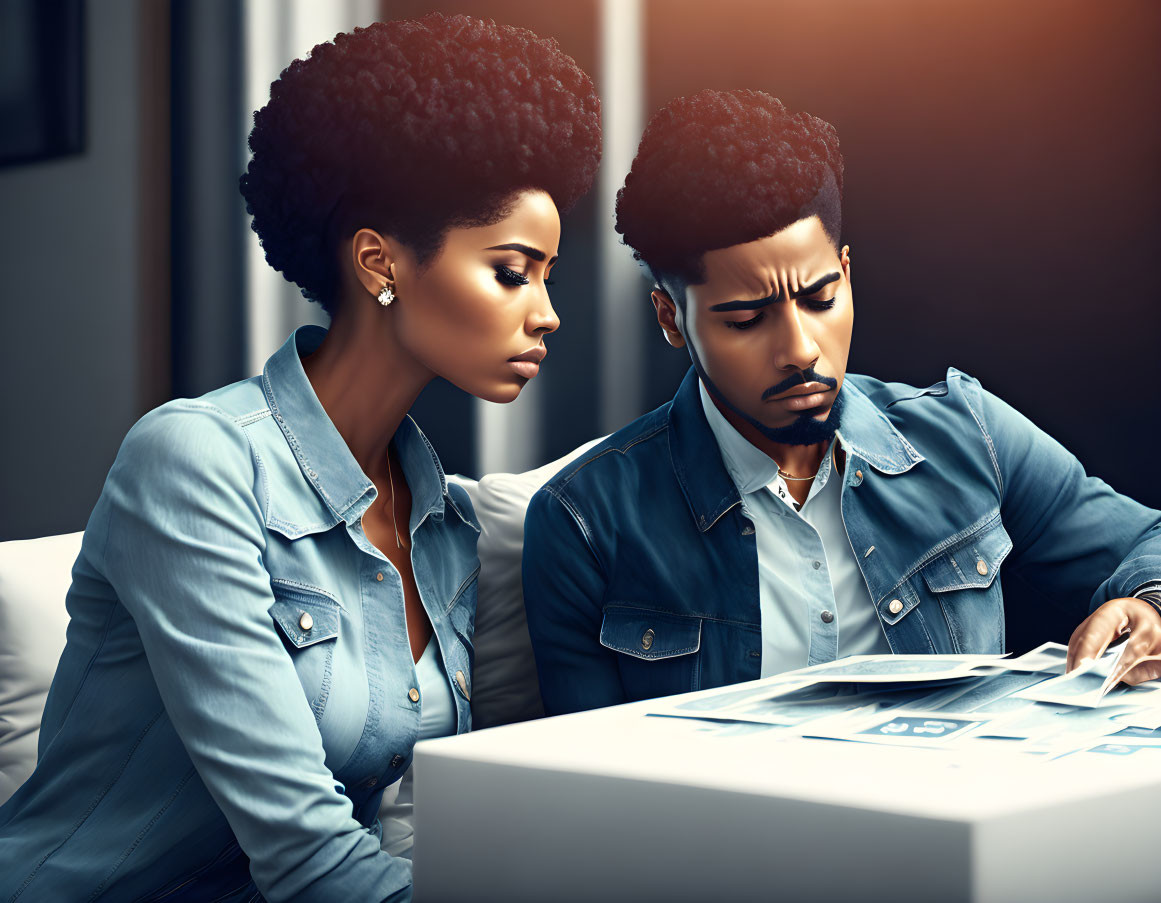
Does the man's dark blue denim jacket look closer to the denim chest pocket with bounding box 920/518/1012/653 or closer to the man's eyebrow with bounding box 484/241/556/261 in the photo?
the denim chest pocket with bounding box 920/518/1012/653

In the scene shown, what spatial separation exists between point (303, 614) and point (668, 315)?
498 mm

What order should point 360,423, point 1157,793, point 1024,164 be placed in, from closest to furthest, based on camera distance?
point 1157,793 < point 360,423 < point 1024,164

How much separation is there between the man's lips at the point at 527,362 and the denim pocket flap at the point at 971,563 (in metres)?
0.44

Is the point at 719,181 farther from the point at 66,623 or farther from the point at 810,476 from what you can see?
the point at 66,623

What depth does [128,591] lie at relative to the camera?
0.86 metres

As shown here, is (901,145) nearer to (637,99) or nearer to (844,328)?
(637,99)

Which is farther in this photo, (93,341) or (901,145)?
(93,341)

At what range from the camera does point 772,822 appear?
0.50 m

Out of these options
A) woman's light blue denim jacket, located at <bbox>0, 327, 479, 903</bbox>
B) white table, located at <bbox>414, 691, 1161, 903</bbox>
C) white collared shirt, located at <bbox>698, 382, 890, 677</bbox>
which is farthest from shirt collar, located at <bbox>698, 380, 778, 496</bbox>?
white table, located at <bbox>414, 691, 1161, 903</bbox>

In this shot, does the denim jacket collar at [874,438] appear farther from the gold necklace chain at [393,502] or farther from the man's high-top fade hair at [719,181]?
the gold necklace chain at [393,502]

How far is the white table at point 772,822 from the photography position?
461mm

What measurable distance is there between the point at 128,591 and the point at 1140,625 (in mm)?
757

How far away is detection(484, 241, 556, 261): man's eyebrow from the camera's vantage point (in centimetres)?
103

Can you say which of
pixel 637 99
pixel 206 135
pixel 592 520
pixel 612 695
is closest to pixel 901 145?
pixel 637 99
